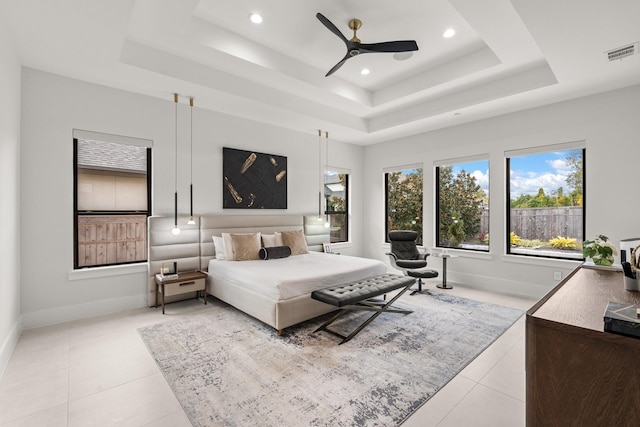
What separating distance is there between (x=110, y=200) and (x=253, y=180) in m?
2.03

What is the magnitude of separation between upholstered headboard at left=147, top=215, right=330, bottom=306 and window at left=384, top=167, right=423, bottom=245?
2.42m

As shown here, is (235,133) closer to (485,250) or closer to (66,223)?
(66,223)

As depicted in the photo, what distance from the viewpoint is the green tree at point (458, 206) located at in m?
5.43

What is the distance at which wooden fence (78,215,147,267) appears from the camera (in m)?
3.86

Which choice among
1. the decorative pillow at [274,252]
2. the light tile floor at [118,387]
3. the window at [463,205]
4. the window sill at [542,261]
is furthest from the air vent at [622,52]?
the decorative pillow at [274,252]

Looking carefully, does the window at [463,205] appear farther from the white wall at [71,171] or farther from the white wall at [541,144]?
the white wall at [71,171]

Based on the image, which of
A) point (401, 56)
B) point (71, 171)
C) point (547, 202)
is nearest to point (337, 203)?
point (401, 56)

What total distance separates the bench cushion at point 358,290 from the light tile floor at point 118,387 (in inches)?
42.5

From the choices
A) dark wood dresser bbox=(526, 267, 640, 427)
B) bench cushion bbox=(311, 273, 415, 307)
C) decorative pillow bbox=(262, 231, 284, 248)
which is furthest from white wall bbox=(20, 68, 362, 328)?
dark wood dresser bbox=(526, 267, 640, 427)

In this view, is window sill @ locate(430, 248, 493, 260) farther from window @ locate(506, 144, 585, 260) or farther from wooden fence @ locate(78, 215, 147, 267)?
wooden fence @ locate(78, 215, 147, 267)

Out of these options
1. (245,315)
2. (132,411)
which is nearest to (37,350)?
(132,411)

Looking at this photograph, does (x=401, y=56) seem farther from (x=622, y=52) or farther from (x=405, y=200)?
(x=405, y=200)

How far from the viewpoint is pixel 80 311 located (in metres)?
3.71

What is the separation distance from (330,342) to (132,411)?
5.53 ft
